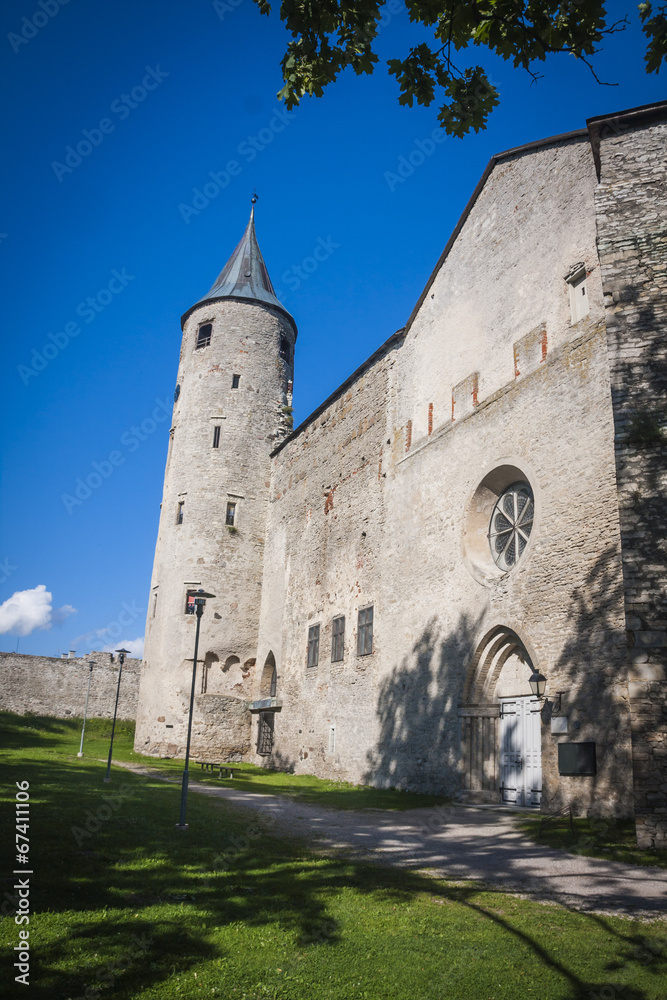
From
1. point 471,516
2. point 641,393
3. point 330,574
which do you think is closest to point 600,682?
point 641,393

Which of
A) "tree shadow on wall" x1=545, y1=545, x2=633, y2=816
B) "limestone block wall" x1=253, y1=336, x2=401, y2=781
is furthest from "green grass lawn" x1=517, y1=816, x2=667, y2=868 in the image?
"limestone block wall" x1=253, y1=336, x2=401, y2=781

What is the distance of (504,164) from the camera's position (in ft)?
54.3

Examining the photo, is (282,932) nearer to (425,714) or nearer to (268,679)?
(425,714)

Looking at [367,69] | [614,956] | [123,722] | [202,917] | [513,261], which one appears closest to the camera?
[614,956]

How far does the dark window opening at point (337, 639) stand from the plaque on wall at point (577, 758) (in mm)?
9621

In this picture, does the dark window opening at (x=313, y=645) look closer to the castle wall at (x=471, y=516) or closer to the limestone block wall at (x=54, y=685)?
the castle wall at (x=471, y=516)

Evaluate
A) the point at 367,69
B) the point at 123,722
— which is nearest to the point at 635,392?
the point at 367,69

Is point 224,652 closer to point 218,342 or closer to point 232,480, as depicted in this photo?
point 232,480

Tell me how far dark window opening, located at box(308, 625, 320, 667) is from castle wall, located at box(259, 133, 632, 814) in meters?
0.35

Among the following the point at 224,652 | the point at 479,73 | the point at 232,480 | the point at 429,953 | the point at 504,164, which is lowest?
the point at 429,953

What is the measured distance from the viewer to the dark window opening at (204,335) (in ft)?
96.3

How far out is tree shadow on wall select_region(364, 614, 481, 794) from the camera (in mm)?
14531

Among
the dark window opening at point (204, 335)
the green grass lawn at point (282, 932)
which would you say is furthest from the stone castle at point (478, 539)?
the green grass lawn at point (282, 932)

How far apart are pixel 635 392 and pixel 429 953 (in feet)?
26.9
